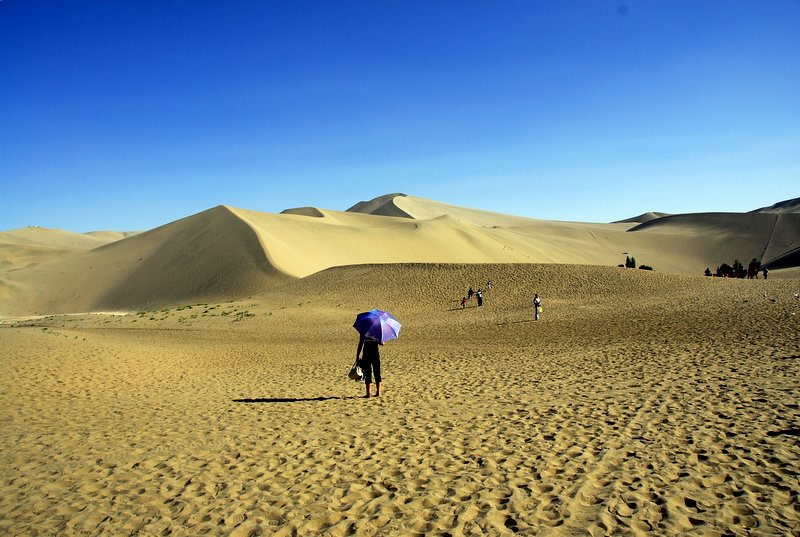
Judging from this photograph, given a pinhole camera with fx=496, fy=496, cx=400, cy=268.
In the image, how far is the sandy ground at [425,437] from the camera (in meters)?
5.38

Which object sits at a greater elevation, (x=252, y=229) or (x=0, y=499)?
(x=252, y=229)

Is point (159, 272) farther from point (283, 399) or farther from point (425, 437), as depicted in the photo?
point (425, 437)

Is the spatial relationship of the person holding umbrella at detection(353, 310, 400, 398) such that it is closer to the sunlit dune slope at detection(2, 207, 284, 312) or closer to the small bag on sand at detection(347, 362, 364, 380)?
the small bag on sand at detection(347, 362, 364, 380)

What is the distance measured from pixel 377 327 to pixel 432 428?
258cm

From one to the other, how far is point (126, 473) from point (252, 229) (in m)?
53.7

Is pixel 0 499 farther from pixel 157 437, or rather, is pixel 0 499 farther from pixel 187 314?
pixel 187 314

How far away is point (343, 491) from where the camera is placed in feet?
19.8

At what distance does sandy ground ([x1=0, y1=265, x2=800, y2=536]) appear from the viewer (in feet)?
17.6

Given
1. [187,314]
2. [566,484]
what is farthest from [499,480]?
[187,314]

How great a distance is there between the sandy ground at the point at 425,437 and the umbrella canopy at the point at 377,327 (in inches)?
57.1

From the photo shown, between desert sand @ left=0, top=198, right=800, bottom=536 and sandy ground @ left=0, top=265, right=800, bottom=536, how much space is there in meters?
0.04

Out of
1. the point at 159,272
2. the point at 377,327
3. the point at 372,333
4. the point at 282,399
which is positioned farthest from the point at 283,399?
the point at 159,272

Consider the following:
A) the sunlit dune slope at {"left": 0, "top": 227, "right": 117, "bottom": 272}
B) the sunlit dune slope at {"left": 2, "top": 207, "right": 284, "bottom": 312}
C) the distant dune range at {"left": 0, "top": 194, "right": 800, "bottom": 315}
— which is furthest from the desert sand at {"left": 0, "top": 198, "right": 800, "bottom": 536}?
the sunlit dune slope at {"left": 0, "top": 227, "right": 117, "bottom": 272}

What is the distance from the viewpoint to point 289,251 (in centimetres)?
5519
